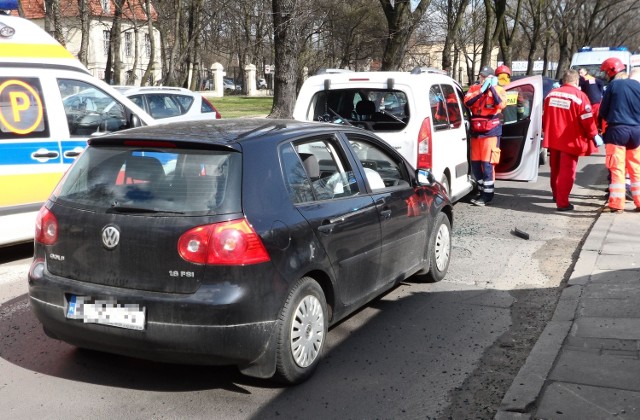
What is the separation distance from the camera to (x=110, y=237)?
4.03 m

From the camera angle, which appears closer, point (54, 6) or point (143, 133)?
point (143, 133)

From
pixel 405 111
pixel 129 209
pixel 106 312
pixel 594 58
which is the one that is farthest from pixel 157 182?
pixel 594 58

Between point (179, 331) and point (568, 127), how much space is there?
7387 millimetres

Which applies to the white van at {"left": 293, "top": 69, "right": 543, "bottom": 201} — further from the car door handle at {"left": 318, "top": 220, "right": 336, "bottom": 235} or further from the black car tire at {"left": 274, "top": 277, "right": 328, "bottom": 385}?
the black car tire at {"left": 274, "top": 277, "right": 328, "bottom": 385}

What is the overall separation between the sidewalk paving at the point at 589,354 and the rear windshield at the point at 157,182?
6.42 ft

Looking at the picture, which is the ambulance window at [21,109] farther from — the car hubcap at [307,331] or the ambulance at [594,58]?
the ambulance at [594,58]

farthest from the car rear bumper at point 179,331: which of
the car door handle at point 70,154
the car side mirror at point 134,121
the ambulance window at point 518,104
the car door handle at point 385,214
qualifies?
the ambulance window at point 518,104

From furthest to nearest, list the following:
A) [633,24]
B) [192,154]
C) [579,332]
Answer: [633,24]
[579,332]
[192,154]

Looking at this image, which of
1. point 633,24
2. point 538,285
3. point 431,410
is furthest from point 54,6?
point 633,24

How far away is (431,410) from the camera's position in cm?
409

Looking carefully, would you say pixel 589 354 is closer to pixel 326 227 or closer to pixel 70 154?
pixel 326 227

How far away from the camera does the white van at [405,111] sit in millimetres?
8156

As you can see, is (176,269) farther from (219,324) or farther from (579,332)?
(579,332)

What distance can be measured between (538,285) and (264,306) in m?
3.63
